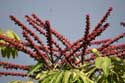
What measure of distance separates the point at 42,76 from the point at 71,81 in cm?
34

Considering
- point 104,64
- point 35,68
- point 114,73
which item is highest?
point 35,68

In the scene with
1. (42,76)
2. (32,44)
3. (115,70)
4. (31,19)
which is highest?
(31,19)

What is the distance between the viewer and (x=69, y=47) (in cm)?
422

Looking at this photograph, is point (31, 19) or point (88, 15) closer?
point (88, 15)

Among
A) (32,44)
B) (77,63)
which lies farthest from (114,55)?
(32,44)

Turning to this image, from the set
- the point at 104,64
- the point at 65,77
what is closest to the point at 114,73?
the point at 104,64

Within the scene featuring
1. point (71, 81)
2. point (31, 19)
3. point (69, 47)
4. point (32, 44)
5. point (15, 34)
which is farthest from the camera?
point (15, 34)

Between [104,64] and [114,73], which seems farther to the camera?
[114,73]

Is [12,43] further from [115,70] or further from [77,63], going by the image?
[115,70]

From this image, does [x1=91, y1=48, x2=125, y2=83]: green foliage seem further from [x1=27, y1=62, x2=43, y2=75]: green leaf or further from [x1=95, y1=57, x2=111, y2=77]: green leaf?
[x1=27, y1=62, x2=43, y2=75]: green leaf

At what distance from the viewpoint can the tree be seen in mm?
3547

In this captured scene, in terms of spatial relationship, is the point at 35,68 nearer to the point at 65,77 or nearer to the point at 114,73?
the point at 65,77

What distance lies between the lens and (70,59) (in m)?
4.10

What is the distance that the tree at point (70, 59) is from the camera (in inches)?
140
